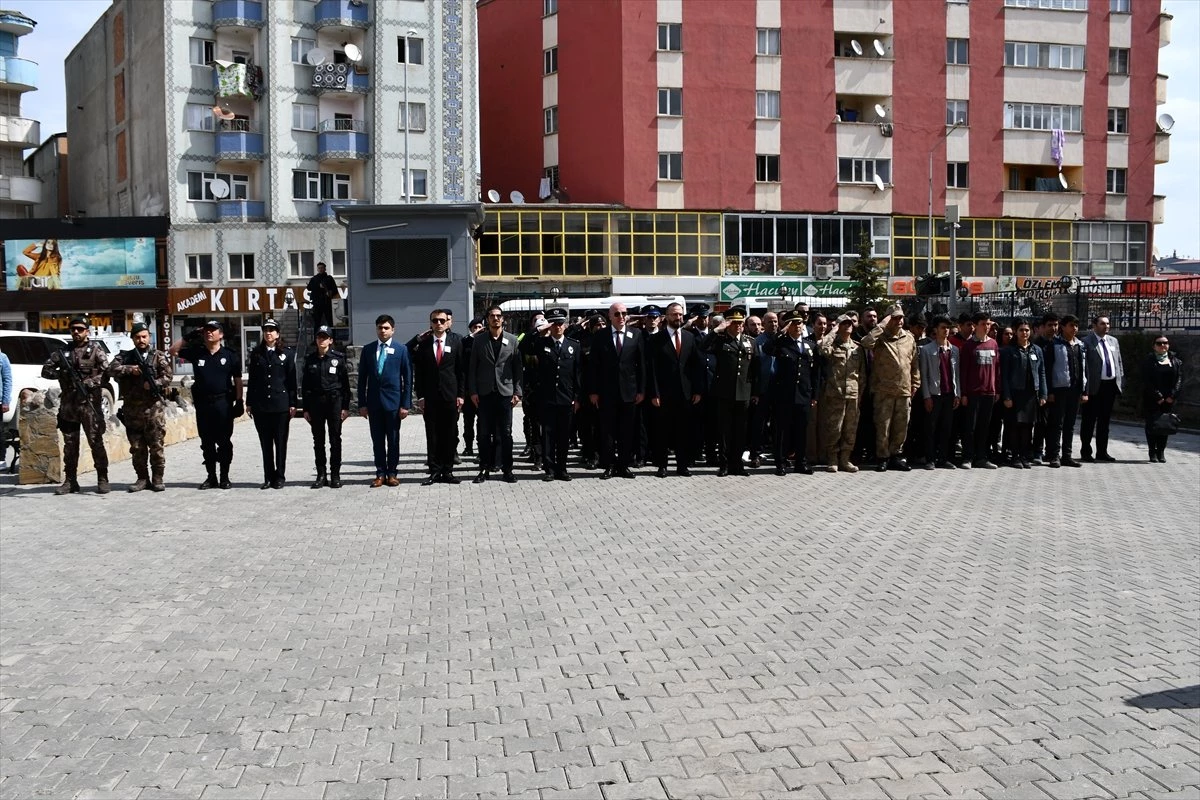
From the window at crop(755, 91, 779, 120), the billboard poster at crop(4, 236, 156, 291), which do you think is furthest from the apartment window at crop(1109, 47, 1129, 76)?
the billboard poster at crop(4, 236, 156, 291)

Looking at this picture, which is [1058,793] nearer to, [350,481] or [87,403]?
[350,481]

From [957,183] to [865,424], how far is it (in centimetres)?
4479

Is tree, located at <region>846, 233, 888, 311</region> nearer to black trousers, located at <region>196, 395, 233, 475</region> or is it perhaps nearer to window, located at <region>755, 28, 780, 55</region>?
window, located at <region>755, 28, 780, 55</region>

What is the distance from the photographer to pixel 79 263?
51.2m

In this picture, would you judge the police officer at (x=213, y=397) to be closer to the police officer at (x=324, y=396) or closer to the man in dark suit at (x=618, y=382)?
the police officer at (x=324, y=396)

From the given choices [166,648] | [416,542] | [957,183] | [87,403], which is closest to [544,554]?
[416,542]

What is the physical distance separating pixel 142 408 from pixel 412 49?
42554 millimetres

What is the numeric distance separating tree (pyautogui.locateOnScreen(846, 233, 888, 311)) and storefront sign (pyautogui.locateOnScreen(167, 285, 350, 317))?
78.6ft

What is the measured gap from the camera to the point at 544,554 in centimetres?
960

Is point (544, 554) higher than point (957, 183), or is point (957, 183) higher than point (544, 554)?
point (957, 183)

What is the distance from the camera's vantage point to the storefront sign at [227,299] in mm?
50844

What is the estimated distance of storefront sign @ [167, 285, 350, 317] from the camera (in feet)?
167

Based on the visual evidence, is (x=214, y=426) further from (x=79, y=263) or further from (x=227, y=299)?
(x=79, y=263)

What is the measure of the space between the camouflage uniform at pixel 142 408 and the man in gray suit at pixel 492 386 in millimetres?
3740
